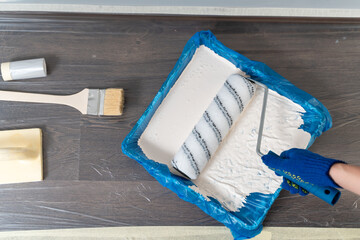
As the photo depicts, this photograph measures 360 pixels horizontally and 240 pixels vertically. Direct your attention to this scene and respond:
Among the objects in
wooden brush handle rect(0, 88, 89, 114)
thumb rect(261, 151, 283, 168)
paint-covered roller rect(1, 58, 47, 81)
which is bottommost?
thumb rect(261, 151, 283, 168)

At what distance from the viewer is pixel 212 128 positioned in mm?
785

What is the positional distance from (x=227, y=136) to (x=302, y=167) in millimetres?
232

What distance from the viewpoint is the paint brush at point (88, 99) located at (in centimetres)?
85

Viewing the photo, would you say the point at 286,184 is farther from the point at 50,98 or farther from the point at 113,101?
the point at 50,98

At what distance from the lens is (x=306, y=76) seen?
2.99 feet

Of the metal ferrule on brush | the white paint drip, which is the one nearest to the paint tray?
the white paint drip

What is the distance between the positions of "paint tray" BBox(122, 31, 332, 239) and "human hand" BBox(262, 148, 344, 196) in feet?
0.29

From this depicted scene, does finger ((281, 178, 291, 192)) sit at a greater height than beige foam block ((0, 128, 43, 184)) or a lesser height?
greater

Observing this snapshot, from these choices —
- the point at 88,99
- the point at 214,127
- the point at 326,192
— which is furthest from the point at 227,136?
the point at 88,99

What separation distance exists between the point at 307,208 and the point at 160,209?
0.41 metres

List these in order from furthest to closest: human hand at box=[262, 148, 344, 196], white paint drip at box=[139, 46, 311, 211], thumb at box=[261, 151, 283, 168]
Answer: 1. white paint drip at box=[139, 46, 311, 211]
2. thumb at box=[261, 151, 283, 168]
3. human hand at box=[262, 148, 344, 196]

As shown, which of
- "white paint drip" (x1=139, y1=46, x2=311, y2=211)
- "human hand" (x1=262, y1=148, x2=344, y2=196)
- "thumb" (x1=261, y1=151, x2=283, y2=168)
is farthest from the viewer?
"white paint drip" (x1=139, y1=46, x2=311, y2=211)

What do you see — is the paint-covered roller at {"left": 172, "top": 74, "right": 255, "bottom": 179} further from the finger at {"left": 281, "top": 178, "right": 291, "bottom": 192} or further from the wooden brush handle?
the wooden brush handle

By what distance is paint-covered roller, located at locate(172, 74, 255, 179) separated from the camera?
2.56 feet
